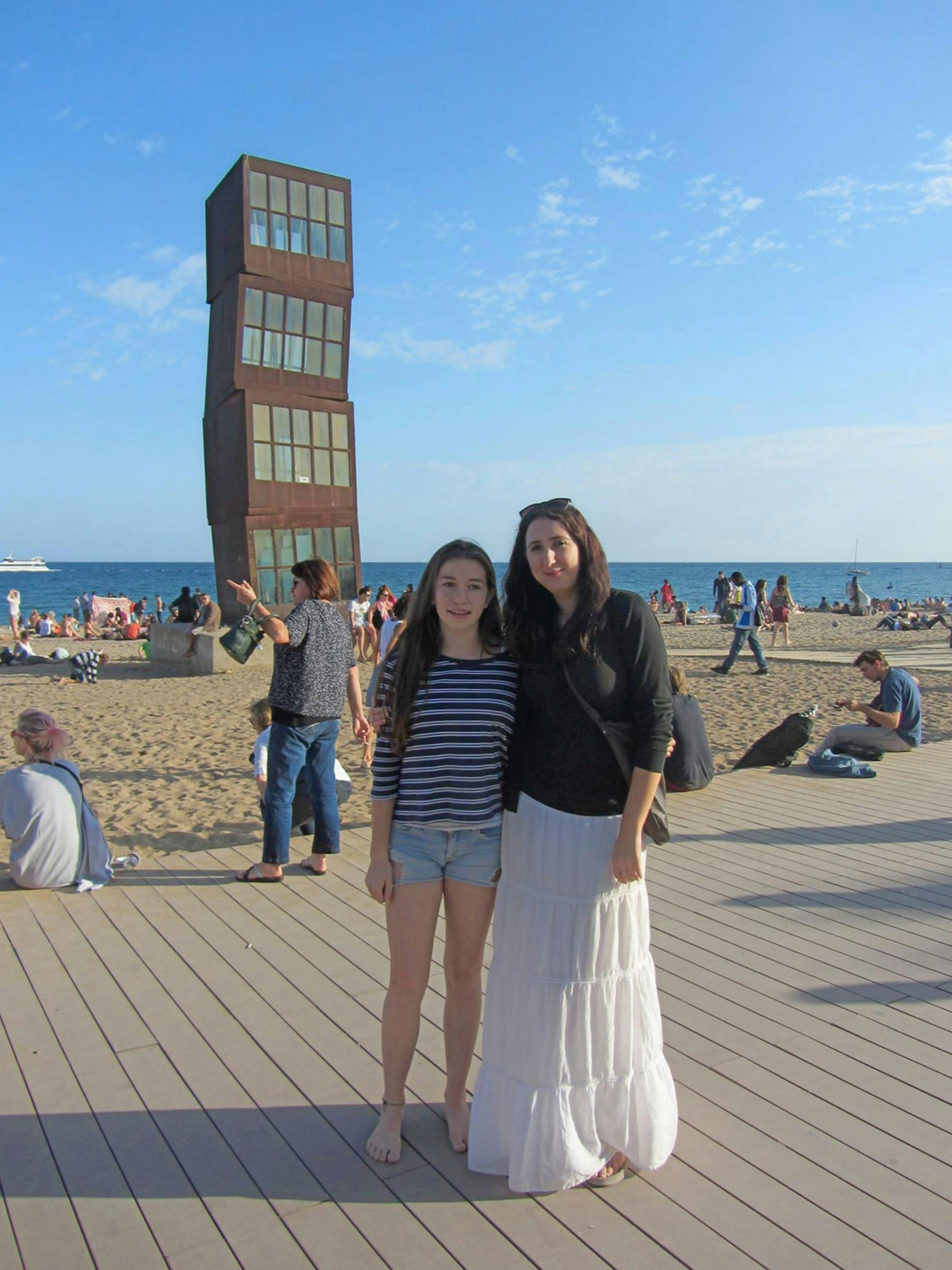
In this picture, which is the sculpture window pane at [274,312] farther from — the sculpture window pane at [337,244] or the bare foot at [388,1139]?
the bare foot at [388,1139]

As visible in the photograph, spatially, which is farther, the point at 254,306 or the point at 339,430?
the point at 339,430

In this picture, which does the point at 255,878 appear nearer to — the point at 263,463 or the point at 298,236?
the point at 263,463

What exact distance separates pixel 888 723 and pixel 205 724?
7807mm

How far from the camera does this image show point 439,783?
2.46 meters

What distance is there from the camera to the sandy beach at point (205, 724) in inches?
271

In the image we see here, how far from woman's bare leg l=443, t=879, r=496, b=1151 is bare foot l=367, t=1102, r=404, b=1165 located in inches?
6.4

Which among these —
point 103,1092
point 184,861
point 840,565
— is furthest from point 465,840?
point 840,565

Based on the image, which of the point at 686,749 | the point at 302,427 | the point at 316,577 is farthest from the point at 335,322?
the point at 316,577

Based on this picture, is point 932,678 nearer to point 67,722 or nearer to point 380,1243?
point 67,722

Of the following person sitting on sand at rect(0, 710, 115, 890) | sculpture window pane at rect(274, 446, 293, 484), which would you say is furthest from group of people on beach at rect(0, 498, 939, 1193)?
sculpture window pane at rect(274, 446, 293, 484)

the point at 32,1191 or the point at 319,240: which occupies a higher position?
the point at 319,240

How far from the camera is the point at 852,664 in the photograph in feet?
55.0

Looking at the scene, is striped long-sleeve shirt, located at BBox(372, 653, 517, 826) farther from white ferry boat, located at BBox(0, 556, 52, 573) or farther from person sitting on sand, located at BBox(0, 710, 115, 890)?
white ferry boat, located at BBox(0, 556, 52, 573)

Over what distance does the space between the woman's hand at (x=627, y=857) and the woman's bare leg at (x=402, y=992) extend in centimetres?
50
